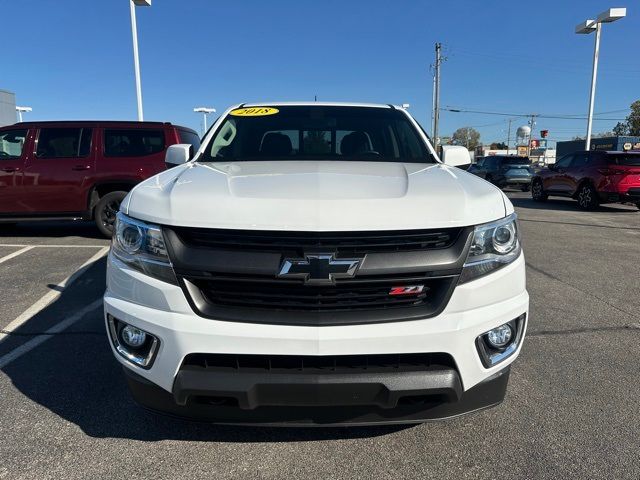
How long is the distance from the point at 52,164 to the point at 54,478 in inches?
280

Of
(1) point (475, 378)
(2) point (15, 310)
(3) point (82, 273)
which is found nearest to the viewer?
(1) point (475, 378)

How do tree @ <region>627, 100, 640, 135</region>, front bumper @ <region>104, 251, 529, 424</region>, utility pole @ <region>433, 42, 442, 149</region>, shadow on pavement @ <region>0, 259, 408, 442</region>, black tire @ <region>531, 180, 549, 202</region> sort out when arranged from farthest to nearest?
1. tree @ <region>627, 100, 640, 135</region>
2. utility pole @ <region>433, 42, 442, 149</region>
3. black tire @ <region>531, 180, 549, 202</region>
4. shadow on pavement @ <region>0, 259, 408, 442</region>
5. front bumper @ <region>104, 251, 529, 424</region>

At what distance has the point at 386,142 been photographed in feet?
12.0

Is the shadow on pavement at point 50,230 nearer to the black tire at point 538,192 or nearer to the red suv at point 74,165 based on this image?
the red suv at point 74,165

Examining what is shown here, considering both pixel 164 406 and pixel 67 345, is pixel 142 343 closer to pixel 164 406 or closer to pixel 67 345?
pixel 164 406

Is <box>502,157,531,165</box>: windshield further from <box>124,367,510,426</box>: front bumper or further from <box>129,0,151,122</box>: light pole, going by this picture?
<box>124,367,510,426</box>: front bumper

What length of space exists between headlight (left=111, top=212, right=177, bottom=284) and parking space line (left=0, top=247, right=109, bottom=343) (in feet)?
7.81

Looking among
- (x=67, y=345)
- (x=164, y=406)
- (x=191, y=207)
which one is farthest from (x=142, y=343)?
(x=67, y=345)

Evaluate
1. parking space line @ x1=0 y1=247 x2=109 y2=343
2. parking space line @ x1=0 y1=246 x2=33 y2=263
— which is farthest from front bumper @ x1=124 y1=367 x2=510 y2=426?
parking space line @ x1=0 y1=246 x2=33 y2=263

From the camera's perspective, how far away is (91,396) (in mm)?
2865

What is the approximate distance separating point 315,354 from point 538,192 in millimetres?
16442

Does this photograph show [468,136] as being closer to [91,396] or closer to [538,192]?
[538,192]

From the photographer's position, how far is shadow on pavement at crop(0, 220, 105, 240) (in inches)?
343

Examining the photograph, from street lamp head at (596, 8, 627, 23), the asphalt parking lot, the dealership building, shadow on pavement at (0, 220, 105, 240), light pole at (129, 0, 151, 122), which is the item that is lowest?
the asphalt parking lot
